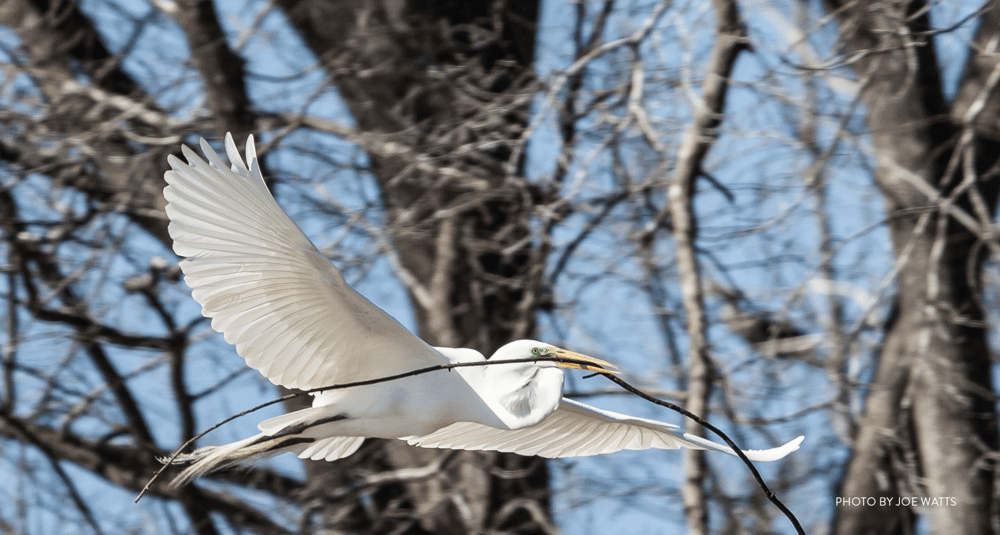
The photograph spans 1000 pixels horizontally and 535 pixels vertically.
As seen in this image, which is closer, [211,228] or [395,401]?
[211,228]

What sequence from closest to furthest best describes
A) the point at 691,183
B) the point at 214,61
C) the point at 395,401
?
the point at 395,401
the point at 691,183
the point at 214,61

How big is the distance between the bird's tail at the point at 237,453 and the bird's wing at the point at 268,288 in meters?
0.11

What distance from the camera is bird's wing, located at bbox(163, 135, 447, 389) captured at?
1.73 m

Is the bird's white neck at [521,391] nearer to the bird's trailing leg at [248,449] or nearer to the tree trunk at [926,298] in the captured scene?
the bird's trailing leg at [248,449]

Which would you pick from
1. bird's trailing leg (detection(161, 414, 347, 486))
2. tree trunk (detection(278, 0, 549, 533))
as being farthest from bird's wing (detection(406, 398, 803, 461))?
tree trunk (detection(278, 0, 549, 533))

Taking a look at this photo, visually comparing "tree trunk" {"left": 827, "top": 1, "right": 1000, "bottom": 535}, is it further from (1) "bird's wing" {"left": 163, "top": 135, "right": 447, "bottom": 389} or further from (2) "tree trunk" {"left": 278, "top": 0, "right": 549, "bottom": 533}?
(1) "bird's wing" {"left": 163, "top": 135, "right": 447, "bottom": 389}

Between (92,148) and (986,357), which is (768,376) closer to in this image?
(986,357)

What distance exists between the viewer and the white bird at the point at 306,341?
68.6 inches

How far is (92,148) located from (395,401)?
2.91m

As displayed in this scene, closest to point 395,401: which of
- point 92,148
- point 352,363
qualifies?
point 352,363

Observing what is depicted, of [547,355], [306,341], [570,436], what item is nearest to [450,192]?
[570,436]

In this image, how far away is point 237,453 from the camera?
1937 mm

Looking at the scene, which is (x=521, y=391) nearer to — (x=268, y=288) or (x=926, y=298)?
(x=268, y=288)

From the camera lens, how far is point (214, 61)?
413cm
